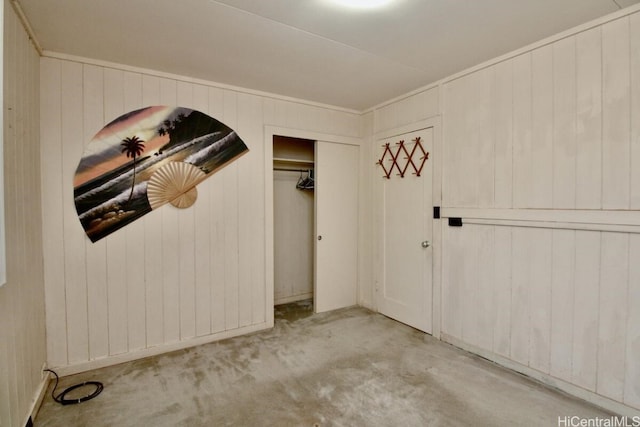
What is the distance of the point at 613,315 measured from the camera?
1926 mm

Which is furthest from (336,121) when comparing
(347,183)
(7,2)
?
(7,2)

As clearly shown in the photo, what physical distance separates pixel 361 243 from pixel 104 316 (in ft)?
8.89

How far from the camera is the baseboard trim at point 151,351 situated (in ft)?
7.80

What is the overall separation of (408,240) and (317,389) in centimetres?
175

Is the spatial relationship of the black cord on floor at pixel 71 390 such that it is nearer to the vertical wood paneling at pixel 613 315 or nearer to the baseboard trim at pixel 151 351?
the baseboard trim at pixel 151 351

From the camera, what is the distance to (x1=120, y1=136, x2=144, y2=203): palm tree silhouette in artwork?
2.55m

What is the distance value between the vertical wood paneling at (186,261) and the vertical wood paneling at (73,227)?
2.30ft

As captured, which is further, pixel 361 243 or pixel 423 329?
pixel 361 243

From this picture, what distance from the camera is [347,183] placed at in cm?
384

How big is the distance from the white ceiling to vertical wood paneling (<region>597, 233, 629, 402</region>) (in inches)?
57.7

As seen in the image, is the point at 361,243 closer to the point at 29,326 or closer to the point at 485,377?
the point at 485,377

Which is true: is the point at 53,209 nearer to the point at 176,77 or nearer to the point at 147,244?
the point at 147,244

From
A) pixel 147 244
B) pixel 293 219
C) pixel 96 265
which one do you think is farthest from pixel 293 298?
pixel 96 265

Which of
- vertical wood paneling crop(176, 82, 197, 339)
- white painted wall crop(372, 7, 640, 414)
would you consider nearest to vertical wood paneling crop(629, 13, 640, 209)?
white painted wall crop(372, 7, 640, 414)
